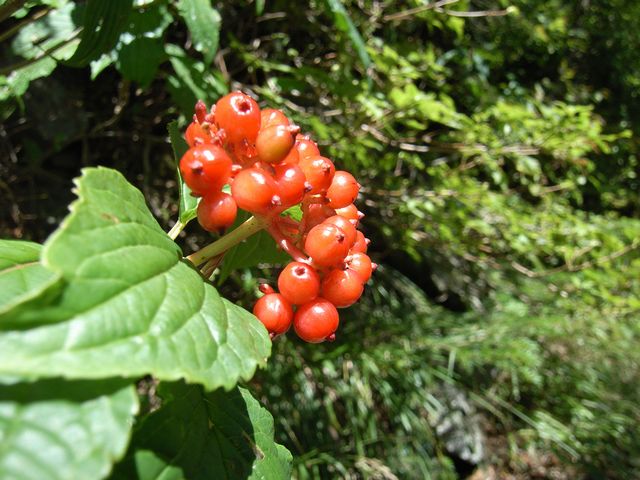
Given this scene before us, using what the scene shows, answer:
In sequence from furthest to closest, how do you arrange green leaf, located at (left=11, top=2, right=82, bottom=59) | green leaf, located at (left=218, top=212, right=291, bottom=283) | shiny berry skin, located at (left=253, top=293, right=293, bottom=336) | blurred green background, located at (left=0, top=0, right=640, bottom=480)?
blurred green background, located at (left=0, top=0, right=640, bottom=480) → green leaf, located at (left=11, top=2, right=82, bottom=59) → green leaf, located at (left=218, top=212, right=291, bottom=283) → shiny berry skin, located at (left=253, top=293, right=293, bottom=336)

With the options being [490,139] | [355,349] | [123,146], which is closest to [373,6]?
[490,139]

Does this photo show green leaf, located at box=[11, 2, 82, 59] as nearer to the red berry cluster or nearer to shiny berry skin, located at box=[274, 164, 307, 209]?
the red berry cluster

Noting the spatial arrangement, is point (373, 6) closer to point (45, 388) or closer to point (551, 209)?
point (551, 209)

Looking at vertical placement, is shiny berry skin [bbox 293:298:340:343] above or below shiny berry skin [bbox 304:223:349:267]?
below

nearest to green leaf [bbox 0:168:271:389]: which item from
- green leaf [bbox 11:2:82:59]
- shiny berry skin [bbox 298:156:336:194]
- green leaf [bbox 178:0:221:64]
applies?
shiny berry skin [bbox 298:156:336:194]

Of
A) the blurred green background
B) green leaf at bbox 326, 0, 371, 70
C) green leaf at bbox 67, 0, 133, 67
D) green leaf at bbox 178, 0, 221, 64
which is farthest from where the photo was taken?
the blurred green background

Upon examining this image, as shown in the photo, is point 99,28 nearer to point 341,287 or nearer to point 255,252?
point 255,252

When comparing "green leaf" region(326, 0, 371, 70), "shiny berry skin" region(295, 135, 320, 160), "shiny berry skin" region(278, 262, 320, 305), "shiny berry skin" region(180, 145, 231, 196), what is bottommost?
"green leaf" region(326, 0, 371, 70)

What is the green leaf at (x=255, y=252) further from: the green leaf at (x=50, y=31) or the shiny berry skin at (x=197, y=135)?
the green leaf at (x=50, y=31)
